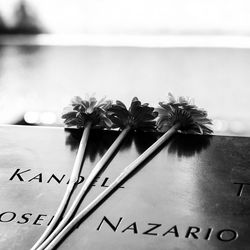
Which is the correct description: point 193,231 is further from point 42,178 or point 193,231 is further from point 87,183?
point 42,178

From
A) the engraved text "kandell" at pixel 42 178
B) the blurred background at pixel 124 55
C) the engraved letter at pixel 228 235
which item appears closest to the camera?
the engraved letter at pixel 228 235

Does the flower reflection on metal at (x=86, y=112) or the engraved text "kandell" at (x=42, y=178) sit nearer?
the engraved text "kandell" at (x=42, y=178)

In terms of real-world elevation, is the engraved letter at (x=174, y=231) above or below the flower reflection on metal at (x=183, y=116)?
below

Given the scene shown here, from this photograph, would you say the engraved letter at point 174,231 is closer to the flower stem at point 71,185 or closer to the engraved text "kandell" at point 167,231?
the engraved text "kandell" at point 167,231

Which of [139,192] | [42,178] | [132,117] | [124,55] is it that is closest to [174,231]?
[139,192]

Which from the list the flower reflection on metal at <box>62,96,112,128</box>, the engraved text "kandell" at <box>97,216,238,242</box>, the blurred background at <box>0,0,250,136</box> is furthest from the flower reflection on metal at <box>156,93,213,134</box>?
the blurred background at <box>0,0,250,136</box>

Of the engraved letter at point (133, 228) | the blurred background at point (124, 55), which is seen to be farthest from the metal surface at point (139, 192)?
the blurred background at point (124, 55)

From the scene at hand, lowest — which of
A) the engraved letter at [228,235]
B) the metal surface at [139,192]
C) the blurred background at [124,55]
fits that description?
the engraved letter at [228,235]
